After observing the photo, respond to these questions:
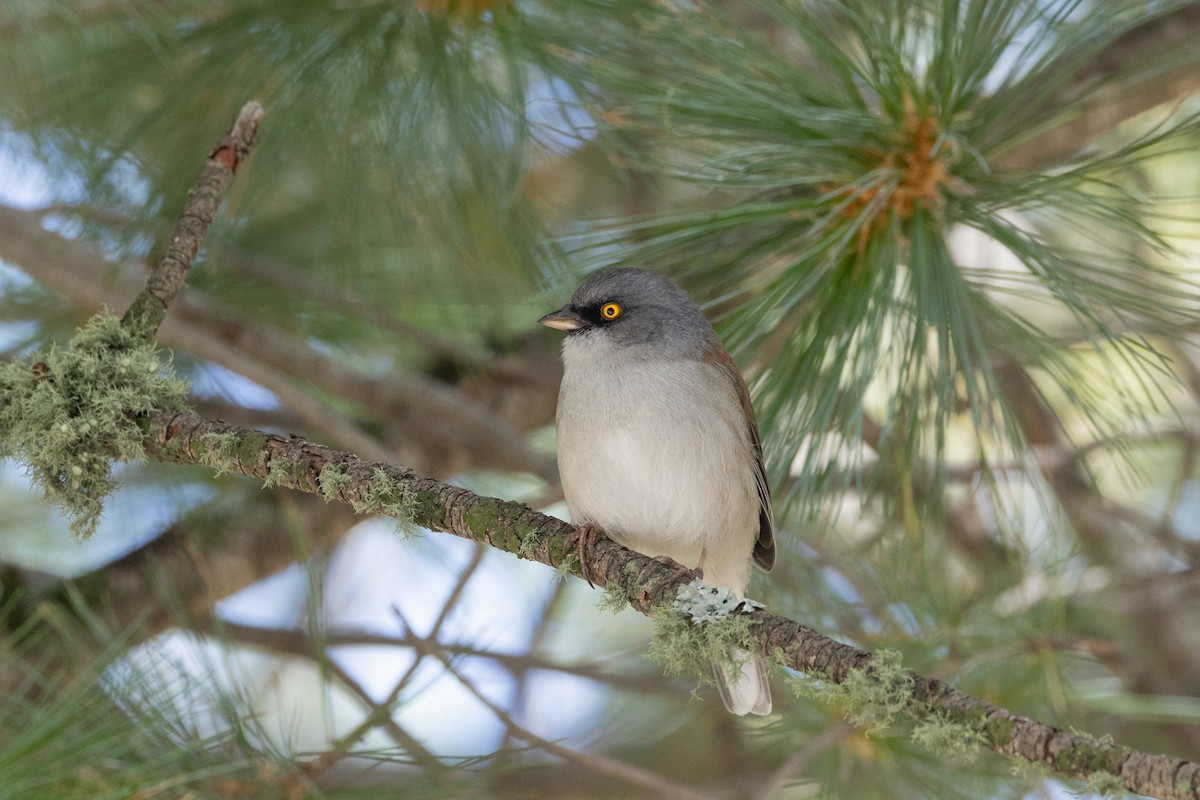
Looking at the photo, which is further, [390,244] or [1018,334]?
[390,244]

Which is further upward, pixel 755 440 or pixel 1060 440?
pixel 1060 440

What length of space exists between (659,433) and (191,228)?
1145 millimetres

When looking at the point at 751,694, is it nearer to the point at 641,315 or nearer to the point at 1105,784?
the point at 641,315

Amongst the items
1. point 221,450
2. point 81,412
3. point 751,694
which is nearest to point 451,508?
point 221,450

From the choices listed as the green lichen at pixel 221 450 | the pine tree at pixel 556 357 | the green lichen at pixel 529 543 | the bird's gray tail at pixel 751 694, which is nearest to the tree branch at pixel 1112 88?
the pine tree at pixel 556 357

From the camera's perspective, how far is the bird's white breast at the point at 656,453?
2701 mm

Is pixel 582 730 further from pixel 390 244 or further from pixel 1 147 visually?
pixel 1 147

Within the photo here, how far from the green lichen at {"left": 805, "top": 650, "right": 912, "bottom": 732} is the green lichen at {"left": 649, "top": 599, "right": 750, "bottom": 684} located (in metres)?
0.28

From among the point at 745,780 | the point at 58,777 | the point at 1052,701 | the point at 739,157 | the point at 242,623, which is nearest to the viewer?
the point at 58,777

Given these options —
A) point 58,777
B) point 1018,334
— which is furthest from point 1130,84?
point 58,777

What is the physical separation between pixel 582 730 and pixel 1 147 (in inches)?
120

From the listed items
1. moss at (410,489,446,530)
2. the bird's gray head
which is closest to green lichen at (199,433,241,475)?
moss at (410,489,446,530)

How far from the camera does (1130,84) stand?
2893mm

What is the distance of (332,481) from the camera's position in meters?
1.88
